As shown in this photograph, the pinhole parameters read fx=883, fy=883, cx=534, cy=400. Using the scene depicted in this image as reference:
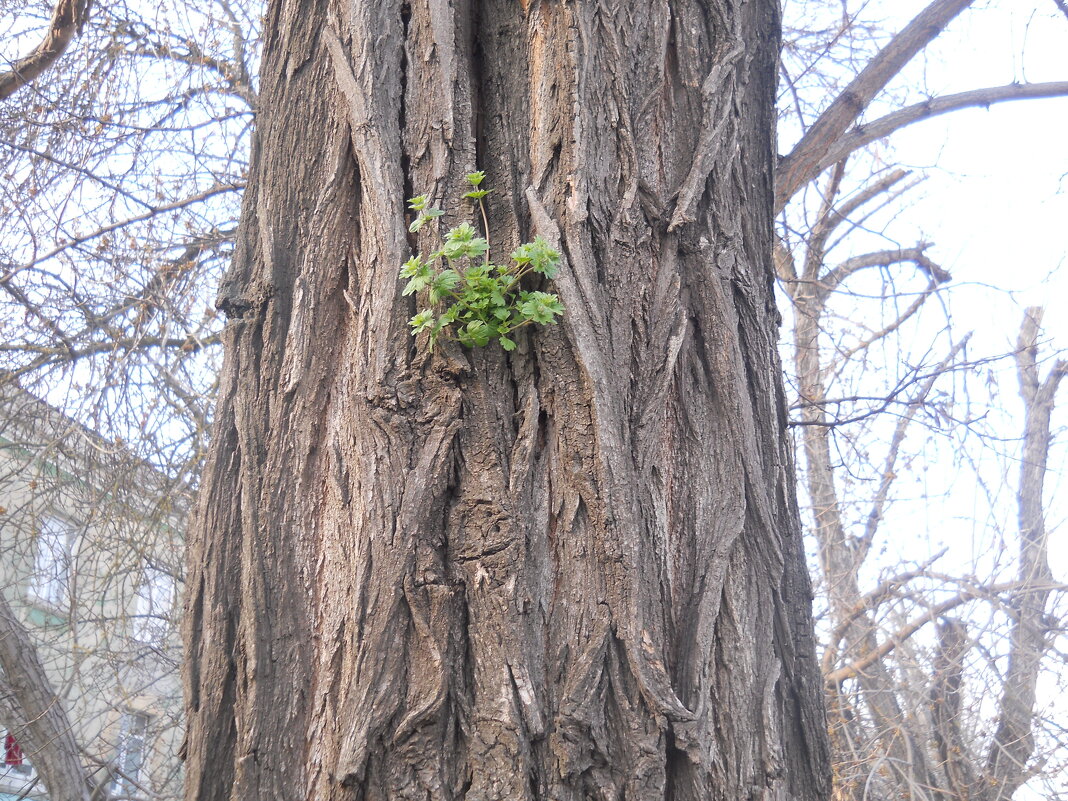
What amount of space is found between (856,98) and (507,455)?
295 centimetres

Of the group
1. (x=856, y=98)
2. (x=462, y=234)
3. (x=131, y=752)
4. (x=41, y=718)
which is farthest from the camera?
(x=131, y=752)

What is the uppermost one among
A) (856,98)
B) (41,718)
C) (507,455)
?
(856,98)

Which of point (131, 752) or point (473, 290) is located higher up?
point (473, 290)

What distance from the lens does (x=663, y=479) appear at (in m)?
1.99

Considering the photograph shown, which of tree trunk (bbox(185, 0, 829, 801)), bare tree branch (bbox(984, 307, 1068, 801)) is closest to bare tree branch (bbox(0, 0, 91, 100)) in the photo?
tree trunk (bbox(185, 0, 829, 801))

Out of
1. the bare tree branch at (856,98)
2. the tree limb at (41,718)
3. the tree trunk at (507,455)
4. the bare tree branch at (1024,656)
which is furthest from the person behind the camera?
the bare tree branch at (1024,656)

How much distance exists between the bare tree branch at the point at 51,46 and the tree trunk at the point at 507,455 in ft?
9.80

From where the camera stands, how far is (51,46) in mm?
4633

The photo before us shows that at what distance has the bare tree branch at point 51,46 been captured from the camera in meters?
4.58

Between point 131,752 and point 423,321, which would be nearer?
point 423,321

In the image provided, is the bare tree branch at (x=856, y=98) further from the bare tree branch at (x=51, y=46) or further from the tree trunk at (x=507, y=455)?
the bare tree branch at (x=51, y=46)

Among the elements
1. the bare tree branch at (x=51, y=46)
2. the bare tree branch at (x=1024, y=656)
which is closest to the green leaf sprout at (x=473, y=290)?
Answer: the bare tree branch at (x=51, y=46)

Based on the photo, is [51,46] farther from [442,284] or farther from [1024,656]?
[1024,656]

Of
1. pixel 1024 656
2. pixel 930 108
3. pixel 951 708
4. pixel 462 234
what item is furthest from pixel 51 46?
pixel 1024 656
